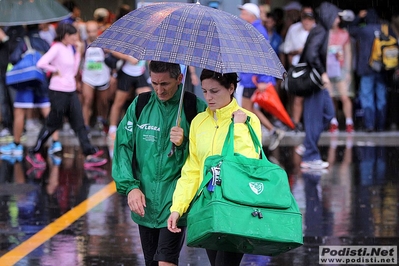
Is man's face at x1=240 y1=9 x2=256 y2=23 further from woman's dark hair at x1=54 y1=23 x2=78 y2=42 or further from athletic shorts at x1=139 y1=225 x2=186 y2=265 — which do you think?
athletic shorts at x1=139 y1=225 x2=186 y2=265

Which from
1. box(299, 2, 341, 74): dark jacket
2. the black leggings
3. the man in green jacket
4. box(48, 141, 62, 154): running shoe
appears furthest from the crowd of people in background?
the black leggings

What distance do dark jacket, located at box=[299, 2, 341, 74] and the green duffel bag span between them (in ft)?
21.6

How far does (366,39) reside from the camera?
1551 centimetres

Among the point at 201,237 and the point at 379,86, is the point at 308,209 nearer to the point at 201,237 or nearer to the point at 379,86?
the point at 201,237

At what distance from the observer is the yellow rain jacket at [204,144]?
184 inches

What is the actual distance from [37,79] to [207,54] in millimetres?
7760

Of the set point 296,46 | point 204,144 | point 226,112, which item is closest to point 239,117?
point 226,112

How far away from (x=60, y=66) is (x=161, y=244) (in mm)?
7085

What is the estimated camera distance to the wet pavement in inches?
277

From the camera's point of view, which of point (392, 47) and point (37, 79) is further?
point (392, 47)

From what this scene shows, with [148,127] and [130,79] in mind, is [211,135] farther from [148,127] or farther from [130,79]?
[130,79]

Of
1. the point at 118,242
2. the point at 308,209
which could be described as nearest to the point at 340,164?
the point at 308,209

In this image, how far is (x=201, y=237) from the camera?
4.44m

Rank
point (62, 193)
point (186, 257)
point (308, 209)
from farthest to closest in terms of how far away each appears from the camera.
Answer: point (62, 193) < point (308, 209) < point (186, 257)
